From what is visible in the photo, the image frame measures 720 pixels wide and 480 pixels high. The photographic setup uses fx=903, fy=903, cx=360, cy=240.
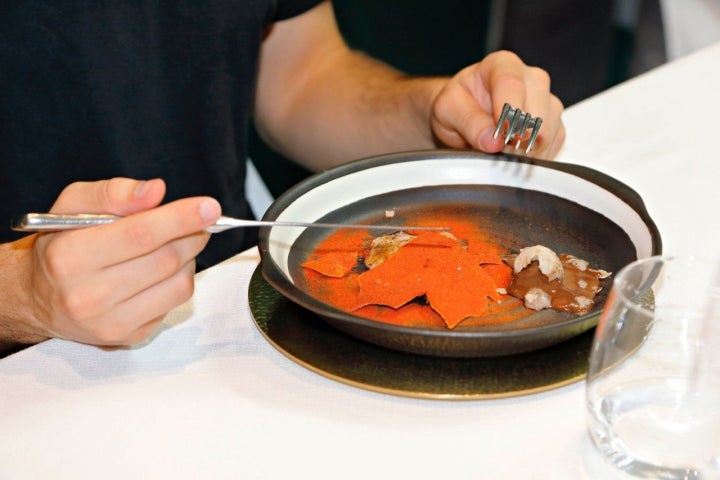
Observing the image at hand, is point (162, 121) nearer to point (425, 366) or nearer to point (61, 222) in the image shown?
point (61, 222)

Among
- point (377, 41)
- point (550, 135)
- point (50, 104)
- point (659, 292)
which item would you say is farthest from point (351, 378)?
point (377, 41)

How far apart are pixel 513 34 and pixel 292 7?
140 cm

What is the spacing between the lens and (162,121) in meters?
1.34

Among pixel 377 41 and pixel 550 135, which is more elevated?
pixel 550 135

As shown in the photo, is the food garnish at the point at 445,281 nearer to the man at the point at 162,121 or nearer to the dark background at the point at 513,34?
the man at the point at 162,121

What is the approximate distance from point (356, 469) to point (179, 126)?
2.65 feet

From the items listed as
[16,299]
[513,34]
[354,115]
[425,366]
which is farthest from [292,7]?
[513,34]

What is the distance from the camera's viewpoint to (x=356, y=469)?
2.26 feet

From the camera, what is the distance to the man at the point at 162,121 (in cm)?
77

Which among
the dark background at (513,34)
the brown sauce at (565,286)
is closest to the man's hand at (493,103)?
the brown sauce at (565,286)

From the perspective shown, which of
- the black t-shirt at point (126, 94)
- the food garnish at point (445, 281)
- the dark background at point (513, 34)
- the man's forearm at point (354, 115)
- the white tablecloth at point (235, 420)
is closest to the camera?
the white tablecloth at point (235, 420)

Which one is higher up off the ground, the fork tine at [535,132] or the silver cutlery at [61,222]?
the silver cutlery at [61,222]

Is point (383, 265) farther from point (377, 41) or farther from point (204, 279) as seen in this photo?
point (377, 41)

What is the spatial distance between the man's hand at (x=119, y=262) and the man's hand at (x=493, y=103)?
0.42 meters
